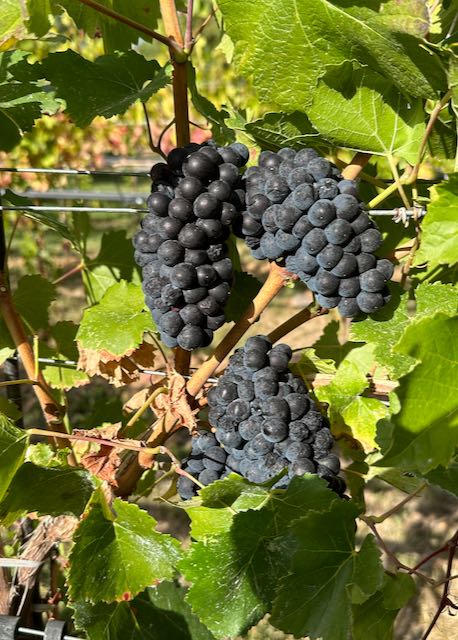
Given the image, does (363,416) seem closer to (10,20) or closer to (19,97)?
(19,97)

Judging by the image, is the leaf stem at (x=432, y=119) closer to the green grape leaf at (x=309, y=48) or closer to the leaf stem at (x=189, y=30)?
the green grape leaf at (x=309, y=48)

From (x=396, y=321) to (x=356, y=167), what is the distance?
0.65 ft

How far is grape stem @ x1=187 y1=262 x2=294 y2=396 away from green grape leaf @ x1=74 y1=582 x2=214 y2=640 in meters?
0.33

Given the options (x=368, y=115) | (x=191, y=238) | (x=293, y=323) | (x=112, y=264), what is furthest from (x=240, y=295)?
(x=112, y=264)

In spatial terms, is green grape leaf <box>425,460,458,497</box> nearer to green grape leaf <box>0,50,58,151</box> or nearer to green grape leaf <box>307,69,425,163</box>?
green grape leaf <box>307,69,425,163</box>

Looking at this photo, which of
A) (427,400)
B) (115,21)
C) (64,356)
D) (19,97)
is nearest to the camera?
(427,400)

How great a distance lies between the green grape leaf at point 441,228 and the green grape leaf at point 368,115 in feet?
0.35

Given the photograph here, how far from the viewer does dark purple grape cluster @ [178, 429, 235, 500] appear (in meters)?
0.87

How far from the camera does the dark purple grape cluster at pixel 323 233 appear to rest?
73cm

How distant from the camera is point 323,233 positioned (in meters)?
0.73

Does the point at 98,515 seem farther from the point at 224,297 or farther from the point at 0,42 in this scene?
the point at 0,42

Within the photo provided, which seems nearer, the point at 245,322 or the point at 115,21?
the point at 245,322

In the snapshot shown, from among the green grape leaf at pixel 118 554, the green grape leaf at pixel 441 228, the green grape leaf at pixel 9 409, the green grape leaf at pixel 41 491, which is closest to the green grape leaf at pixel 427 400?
the green grape leaf at pixel 441 228

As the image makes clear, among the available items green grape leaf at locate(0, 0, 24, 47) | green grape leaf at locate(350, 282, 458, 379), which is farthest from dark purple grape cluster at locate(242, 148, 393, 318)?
green grape leaf at locate(0, 0, 24, 47)
